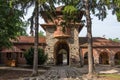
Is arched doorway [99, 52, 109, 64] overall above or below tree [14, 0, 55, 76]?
below

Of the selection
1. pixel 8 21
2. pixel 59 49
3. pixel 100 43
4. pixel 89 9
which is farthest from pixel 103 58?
pixel 8 21

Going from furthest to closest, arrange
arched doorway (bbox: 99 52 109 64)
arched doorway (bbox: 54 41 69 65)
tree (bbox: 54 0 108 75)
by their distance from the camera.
Answer: 1. arched doorway (bbox: 99 52 109 64)
2. arched doorway (bbox: 54 41 69 65)
3. tree (bbox: 54 0 108 75)

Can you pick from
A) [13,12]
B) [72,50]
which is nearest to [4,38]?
[13,12]

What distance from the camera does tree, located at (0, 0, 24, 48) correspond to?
24.0 metres

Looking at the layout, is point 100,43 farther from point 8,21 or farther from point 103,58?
point 8,21

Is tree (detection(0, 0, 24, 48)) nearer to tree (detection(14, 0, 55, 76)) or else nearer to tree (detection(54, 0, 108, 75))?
tree (detection(14, 0, 55, 76))

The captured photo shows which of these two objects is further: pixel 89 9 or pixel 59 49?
pixel 59 49

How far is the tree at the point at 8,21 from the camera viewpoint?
24008 millimetres

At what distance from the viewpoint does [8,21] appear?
977 inches

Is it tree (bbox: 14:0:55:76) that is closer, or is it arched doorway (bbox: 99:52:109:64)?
tree (bbox: 14:0:55:76)

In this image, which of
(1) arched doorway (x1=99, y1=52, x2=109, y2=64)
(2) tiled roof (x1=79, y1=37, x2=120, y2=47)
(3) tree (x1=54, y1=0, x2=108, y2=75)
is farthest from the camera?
(1) arched doorway (x1=99, y1=52, x2=109, y2=64)

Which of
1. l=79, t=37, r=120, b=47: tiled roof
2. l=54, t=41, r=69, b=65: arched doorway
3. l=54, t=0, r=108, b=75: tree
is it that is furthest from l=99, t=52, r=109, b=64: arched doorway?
l=54, t=0, r=108, b=75: tree

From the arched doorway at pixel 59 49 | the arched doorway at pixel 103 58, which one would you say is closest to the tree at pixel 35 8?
the arched doorway at pixel 59 49

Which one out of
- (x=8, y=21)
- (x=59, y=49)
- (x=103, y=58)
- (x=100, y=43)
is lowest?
(x=103, y=58)
